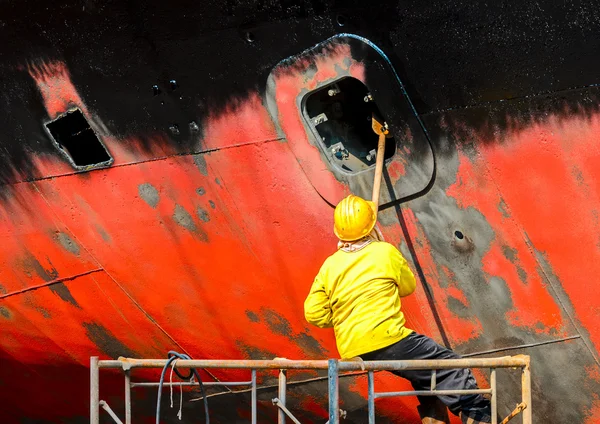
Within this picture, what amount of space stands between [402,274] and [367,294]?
A: 201 millimetres

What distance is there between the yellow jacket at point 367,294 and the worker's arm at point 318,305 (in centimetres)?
2

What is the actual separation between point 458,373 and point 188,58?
2.01m

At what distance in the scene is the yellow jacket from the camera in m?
4.28

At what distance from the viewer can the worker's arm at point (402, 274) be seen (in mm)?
4324

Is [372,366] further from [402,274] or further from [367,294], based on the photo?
[402,274]

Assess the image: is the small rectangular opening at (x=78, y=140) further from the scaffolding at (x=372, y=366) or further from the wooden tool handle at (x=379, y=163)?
the wooden tool handle at (x=379, y=163)

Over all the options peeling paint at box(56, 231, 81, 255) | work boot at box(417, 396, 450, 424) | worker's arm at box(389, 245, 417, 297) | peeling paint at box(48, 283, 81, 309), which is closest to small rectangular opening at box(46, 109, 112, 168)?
peeling paint at box(56, 231, 81, 255)

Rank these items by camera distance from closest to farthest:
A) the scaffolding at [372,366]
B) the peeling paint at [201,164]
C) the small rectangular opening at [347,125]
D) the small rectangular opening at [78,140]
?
1. the scaffolding at [372,366]
2. the small rectangular opening at [347,125]
3. the peeling paint at [201,164]
4. the small rectangular opening at [78,140]

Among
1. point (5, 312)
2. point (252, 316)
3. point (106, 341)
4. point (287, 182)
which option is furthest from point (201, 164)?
point (5, 312)

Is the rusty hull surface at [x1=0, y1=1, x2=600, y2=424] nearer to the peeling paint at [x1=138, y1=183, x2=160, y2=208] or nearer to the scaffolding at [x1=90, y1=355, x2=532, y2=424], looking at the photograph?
the peeling paint at [x1=138, y1=183, x2=160, y2=208]

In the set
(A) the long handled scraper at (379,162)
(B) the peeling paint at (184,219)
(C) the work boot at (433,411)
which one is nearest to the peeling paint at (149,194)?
(B) the peeling paint at (184,219)

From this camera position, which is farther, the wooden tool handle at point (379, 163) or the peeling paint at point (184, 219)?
the peeling paint at point (184, 219)

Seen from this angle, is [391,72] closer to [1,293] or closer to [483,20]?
[483,20]

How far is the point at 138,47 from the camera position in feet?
15.9
